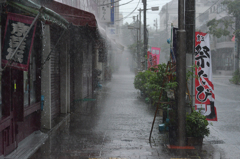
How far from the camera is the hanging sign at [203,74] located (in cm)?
745

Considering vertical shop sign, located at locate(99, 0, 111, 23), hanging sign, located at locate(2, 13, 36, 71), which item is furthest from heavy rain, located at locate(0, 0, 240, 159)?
vertical shop sign, located at locate(99, 0, 111, 23)

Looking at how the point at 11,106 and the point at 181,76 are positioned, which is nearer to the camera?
the point at 11,106

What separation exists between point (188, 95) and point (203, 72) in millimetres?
817

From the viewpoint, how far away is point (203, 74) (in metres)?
7.47

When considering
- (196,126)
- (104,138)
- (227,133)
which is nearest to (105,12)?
(227,133)

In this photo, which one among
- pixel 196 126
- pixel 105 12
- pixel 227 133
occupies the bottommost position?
pixel 227 133

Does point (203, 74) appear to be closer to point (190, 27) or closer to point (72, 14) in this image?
point (190, 27)

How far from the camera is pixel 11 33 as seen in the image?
476 centimetres

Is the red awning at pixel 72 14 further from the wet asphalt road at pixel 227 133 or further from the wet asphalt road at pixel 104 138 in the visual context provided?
the wet asphalt road at pixel 227 133

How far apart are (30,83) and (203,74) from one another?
4739mm

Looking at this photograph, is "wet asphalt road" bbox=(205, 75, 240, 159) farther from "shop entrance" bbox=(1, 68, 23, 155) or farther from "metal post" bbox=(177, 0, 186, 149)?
"shop entrance" bbox=(1, 68, 23, 155)

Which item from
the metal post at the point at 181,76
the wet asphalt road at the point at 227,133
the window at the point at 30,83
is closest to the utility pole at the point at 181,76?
the metal post at the point at 181,76

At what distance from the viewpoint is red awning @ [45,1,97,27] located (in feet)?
23.4

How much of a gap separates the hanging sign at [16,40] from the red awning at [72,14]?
2.43m
